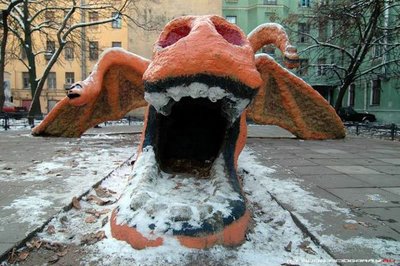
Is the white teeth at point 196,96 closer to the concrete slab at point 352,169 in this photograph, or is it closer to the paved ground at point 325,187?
the paved ground at point 325,187

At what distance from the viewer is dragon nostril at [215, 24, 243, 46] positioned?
2.62m

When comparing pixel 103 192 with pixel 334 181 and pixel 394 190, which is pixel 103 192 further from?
pixel 394 190

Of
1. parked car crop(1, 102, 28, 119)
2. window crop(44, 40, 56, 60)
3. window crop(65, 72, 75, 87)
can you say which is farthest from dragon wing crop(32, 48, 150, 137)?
window crop(65, 72, 75, 87)

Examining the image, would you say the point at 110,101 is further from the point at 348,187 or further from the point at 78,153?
the point at 348,187

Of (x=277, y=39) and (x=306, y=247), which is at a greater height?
(x=277, y=39)

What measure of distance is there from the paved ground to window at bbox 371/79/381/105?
17.5m

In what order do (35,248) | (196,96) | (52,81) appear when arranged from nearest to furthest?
1. (196,96)
2. (35,248)
3. (52,81)

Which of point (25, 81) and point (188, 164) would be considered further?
point (25, 81)

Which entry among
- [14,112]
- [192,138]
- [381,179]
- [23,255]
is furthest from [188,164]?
[14,112]

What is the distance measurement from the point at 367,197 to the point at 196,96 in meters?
2.43

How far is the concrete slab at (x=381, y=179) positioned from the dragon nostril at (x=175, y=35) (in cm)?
304

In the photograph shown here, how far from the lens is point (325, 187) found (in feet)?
13.5

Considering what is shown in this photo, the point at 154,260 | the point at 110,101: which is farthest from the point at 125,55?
the point at 154,260

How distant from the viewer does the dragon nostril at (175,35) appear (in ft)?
8.63
